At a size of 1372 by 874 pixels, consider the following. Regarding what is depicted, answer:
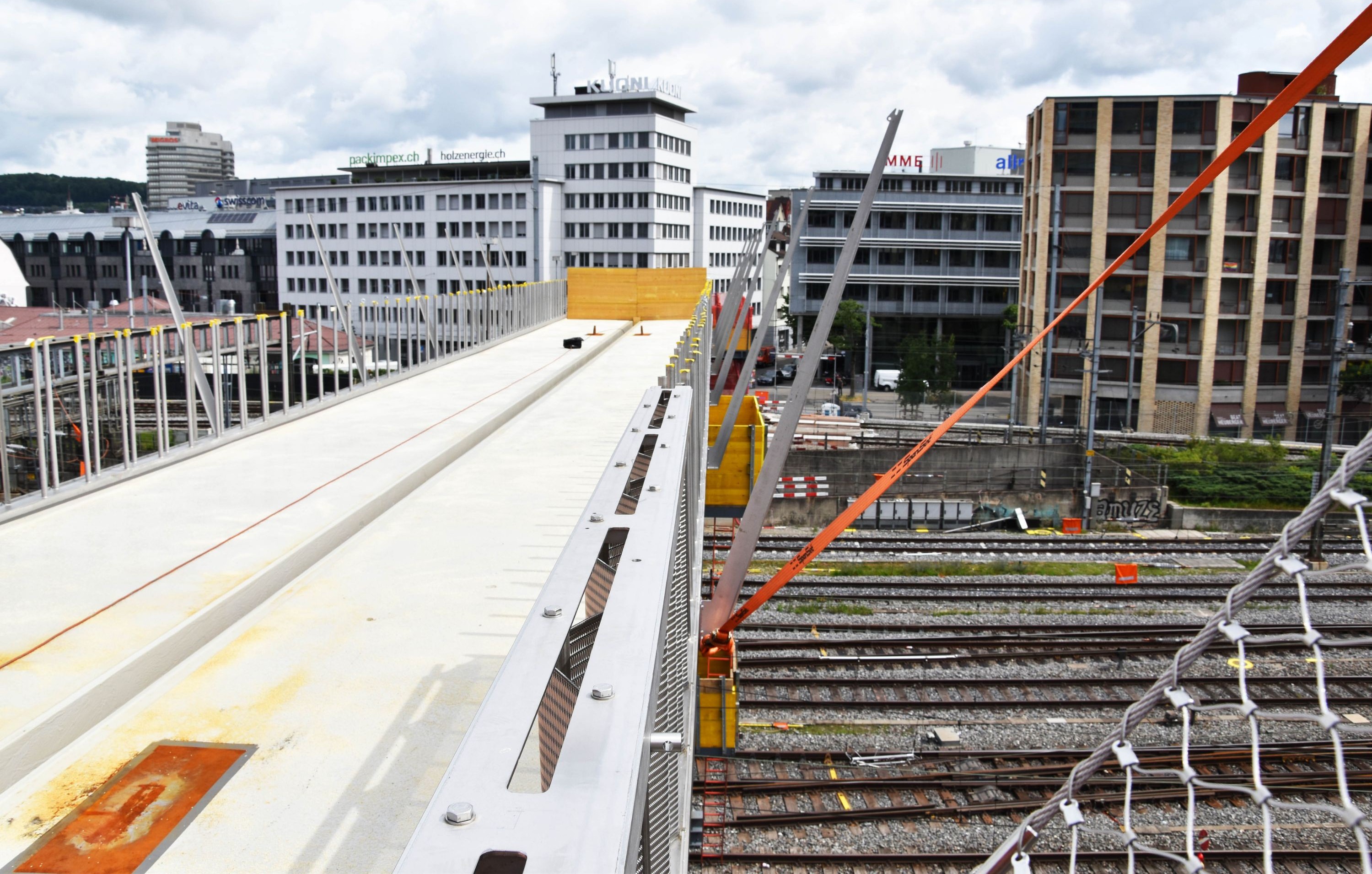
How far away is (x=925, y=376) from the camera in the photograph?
4925cm

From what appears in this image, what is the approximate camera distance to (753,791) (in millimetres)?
11695

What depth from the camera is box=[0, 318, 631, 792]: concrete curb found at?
4.90 m

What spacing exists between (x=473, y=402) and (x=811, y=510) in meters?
12.9

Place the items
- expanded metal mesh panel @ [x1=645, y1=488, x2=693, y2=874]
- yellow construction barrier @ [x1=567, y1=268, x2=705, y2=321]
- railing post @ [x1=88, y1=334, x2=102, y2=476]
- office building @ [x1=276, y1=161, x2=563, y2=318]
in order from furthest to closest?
office building @ [x1=276, y1=161, x2=563, y2=318], yellow construction barrier @ [x1=567, y1=268, x2=705, y2=321], railing post @ [x1=88, y1=334, x2=102, y2=476], expanded metal mesh panel @ [x1=645, y1=488, x2=693, y2=874]

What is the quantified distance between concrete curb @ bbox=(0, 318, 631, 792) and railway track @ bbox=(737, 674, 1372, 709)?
22.0 feet

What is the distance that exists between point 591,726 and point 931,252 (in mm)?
65059

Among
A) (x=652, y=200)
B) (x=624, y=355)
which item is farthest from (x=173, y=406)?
(x=652, y=200)

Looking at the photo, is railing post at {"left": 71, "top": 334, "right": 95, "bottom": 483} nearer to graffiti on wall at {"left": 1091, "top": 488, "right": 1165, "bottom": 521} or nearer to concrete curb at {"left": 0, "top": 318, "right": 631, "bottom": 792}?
concrete curb at {"left": 0, "top": 318, "right": 631, "bottom": 792}

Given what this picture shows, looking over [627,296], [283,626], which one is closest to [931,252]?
[627,296]

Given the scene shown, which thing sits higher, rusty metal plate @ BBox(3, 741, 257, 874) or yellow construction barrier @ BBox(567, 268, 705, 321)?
yellow construction barrier @ BBox(567, 268, 705, 321)

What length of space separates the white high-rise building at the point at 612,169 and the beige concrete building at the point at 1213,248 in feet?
94.8

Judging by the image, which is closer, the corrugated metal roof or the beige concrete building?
the beige concrete building

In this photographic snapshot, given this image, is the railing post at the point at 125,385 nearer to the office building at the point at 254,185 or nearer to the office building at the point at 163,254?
the office building at the point at 163,254

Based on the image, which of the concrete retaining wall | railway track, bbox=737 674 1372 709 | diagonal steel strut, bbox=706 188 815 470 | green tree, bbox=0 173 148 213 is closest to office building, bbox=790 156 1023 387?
the concrete retaining wall
